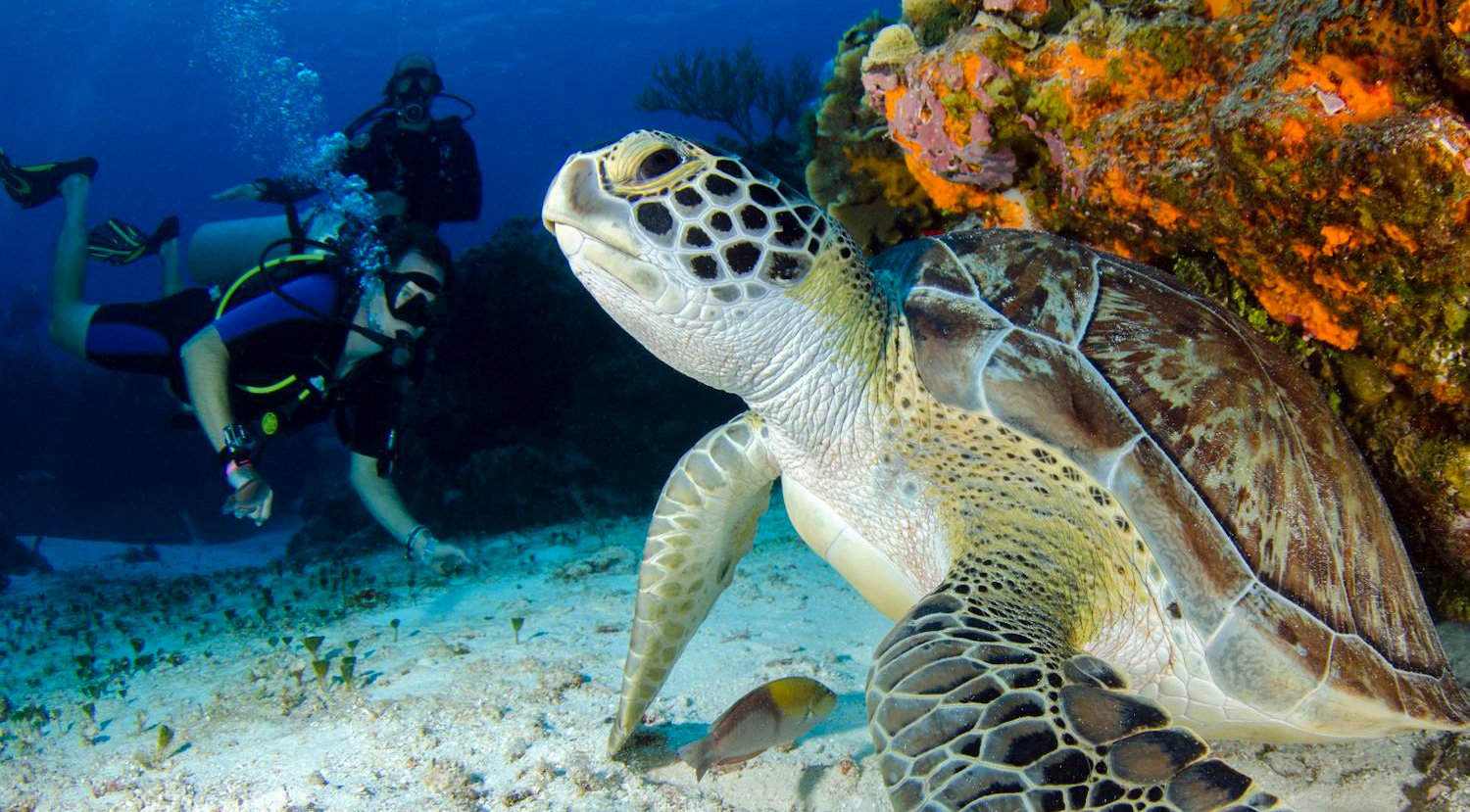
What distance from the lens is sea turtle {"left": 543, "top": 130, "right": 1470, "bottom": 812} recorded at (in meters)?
1.67

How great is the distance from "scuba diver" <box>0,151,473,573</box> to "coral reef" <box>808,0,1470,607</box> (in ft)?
12.3

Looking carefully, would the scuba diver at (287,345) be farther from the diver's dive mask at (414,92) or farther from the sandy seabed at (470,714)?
the diver's dive mask at (414,92)

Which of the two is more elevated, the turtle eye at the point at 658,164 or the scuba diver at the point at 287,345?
the turtle eye at the point at 658,164

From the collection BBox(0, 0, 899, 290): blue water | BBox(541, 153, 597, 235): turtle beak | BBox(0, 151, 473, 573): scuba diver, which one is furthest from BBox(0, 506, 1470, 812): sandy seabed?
BBox(0, 0, 899, 290): blue water

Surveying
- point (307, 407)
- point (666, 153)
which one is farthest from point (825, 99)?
point (307, 407)

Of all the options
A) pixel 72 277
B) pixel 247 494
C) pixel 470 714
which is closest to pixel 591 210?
pixel 470 714

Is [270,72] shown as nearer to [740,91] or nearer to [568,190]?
[740,91]

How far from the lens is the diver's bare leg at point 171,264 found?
6.21 meters

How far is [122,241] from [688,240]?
22.6ft

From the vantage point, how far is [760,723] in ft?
6.13

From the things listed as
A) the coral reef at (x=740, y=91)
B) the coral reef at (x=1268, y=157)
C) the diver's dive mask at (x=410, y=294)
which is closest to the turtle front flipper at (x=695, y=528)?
the coral reef at (x=1268, y=157)

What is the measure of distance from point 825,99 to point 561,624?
10.2 ft

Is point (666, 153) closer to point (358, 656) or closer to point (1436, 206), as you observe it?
point (1436, 206)

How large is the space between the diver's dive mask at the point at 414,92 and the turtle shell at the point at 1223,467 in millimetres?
7468
